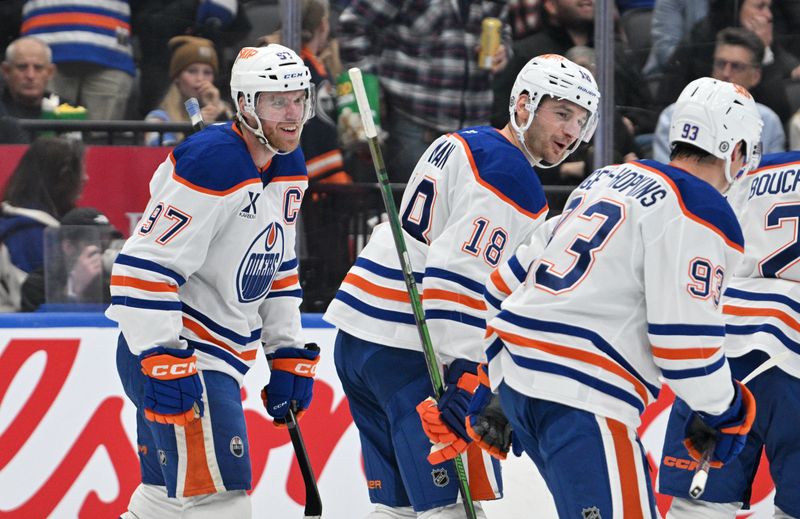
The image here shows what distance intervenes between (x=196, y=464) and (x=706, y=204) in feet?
4.48

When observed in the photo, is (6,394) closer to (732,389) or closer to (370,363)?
(370,363)

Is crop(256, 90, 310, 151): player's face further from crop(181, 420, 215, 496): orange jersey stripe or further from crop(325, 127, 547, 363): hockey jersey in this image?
crop(181, 420, 215, 496): orange jersey stripe

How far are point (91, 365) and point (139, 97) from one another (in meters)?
1.04

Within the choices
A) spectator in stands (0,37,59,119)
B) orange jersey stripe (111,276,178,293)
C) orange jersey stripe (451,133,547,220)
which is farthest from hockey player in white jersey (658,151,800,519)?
spectator in stands (0,37,59,119)

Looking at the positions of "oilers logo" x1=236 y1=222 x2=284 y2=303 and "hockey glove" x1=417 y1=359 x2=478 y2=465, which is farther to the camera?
"oilers logo" x1=236 y1=222 x2=284 y2=303

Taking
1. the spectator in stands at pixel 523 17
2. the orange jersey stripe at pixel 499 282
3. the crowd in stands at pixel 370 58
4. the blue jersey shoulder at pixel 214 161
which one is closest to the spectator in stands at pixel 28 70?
the crowd in stands at pixel 370 58

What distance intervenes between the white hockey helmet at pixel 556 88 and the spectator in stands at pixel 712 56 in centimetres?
174

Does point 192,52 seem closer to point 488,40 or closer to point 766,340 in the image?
point 488,40

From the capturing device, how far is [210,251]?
10.7ft

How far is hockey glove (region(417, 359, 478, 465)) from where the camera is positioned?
3.11 metres

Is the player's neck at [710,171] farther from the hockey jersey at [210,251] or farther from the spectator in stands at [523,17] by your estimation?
the spectator in stands at [523,17]

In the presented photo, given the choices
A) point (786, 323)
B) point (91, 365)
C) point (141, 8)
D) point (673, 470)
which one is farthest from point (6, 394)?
point (786, 323)

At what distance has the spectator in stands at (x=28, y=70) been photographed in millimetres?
4953

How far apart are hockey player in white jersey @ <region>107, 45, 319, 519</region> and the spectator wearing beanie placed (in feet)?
5.11
